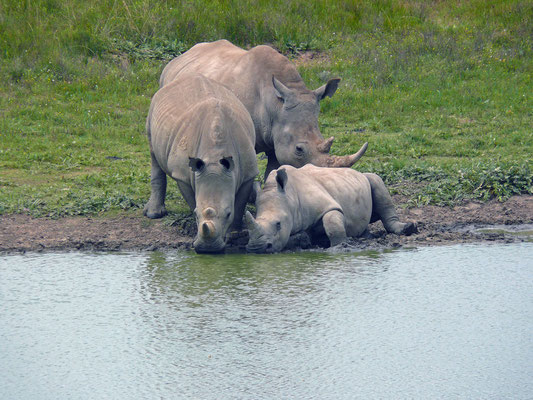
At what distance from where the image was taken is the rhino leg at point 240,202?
8505 millimetres

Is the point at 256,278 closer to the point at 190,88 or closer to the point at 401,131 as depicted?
the point at 190,88

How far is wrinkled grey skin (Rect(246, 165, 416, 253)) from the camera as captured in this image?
7.95 metres

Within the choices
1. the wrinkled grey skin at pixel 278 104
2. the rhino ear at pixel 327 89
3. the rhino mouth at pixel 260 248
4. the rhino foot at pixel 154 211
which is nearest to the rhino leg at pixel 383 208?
the wrinkled grey skin at pixel 278 104

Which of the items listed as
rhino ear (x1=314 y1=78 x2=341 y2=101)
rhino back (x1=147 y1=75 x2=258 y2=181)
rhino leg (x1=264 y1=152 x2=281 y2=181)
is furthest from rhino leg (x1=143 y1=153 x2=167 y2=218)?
rhino ear (x1=314 y1=78 x2=341 y2=101)

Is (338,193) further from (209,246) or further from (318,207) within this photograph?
(209,246)

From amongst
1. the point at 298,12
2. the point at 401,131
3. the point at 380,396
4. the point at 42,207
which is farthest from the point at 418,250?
the point at 298,12

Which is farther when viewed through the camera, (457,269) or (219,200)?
(219,200)

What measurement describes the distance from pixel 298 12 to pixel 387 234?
8851 millimetres

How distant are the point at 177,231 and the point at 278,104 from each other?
1977 millimetres

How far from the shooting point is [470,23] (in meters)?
16.8

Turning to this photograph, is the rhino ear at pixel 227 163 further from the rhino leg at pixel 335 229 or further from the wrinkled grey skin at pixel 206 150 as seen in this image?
the rhino leg at pixel 335 229

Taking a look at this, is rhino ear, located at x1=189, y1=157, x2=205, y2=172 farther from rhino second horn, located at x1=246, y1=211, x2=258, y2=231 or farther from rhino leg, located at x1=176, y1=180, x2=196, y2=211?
rhino second horn, located at x1=246, y1=211, x2=258, y2=231

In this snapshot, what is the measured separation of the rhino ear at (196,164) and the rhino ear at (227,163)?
0.52 ft

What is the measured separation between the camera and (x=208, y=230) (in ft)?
25.0
